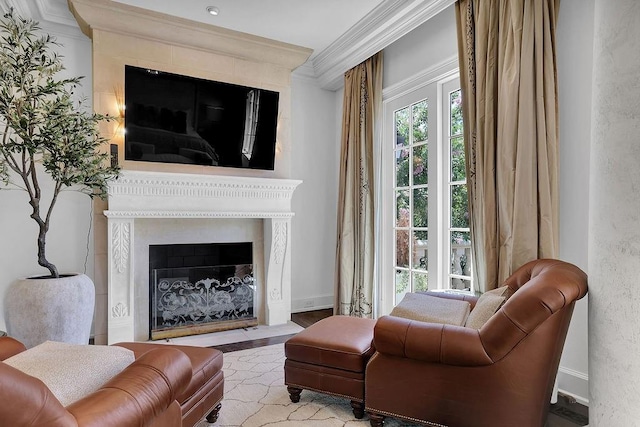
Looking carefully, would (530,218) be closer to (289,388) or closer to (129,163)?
(289,388)

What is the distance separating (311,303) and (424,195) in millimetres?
2006

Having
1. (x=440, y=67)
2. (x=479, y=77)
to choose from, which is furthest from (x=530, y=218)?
(x=440, y=67)

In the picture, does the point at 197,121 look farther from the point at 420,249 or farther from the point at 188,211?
the point at 420,249

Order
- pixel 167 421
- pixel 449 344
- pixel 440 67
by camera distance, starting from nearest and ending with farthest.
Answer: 1. pixel 167 421
2. pixel 449 344
3. pixel 440 67

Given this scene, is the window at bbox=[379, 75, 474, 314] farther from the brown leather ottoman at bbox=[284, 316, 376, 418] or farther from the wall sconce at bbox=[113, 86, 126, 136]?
the wall sconce at bbox=[113, 86, 126, 136]

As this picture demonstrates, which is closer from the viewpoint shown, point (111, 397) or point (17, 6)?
point (111, 397)

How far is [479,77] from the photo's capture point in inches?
106

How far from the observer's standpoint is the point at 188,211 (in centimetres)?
360

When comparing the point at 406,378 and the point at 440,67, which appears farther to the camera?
the point at 440,67

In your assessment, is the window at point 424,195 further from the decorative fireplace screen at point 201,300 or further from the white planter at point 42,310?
the white planter at point 42,310

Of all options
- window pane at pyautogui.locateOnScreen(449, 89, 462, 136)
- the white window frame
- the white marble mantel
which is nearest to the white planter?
the white marble mantel

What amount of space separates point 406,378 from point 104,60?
137 inches

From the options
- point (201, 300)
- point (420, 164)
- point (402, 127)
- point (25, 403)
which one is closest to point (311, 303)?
point (201, 300)

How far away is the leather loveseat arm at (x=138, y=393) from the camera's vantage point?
1.01m
